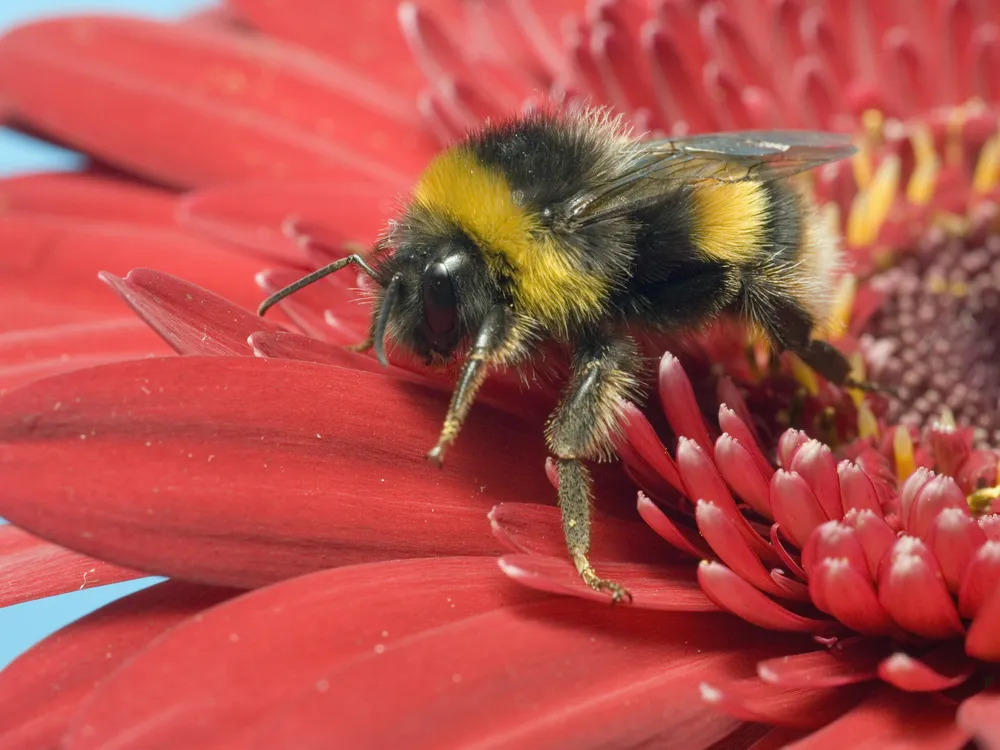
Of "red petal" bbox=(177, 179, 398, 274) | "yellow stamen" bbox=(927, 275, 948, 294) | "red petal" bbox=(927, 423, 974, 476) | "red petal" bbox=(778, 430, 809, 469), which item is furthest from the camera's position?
"yellow stamen" bbox=(927, 275, 948, 294)

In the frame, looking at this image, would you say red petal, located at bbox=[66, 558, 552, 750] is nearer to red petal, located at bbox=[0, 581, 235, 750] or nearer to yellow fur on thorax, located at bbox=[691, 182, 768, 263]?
red petal, located at bbox=[0, 581, 235, 750]

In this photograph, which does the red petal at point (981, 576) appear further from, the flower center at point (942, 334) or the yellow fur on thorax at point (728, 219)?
the flower center at point (942, 334)

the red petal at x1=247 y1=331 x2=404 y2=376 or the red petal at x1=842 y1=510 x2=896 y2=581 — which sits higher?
the red petal at x1=247 y1=331 x2=404 y2=376

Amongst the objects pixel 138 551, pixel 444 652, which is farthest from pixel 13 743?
pixel 444 652

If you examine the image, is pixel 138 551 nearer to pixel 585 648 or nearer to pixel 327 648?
pixel 327 648

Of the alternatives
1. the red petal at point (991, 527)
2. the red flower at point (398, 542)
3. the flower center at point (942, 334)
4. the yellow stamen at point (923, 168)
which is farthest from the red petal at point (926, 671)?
the yellow stamen at point (923, 168)

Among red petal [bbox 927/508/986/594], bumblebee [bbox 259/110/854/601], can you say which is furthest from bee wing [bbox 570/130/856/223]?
red petal [bbox 927/508/986/594]
